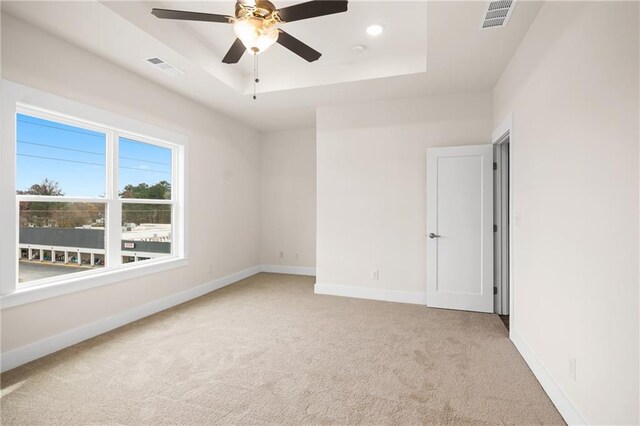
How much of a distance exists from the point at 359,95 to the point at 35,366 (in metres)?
4.37

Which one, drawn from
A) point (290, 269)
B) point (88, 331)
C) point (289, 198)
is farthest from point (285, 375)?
point (289, 198)

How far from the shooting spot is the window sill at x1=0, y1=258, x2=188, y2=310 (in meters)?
2.57

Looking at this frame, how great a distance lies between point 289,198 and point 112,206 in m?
3.30

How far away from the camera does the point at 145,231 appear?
401cm

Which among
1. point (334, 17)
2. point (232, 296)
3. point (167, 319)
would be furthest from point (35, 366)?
point (334, 17)

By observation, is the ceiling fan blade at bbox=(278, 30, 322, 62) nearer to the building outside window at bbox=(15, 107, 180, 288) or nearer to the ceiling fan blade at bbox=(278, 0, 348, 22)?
the ceiling fan blade at bbox=(278, 0, 348, 22)

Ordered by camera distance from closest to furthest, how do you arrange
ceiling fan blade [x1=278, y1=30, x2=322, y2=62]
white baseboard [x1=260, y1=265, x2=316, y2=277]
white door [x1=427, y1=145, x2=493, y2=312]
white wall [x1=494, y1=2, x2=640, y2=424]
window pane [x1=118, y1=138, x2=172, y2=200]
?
white wall [x1=494, y1=2, x2=640, y2=424], ceiling fan blade [x1=278, y1=30, x2=322, y2=62], window pane [x1=118, y1=138, x2=172, y2=200], white door [x1=427, y1=145, x2=493, y2=312], white baseboard [x1=260, y1=265, x2=316, y2=277]

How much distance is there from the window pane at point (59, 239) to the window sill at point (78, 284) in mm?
157

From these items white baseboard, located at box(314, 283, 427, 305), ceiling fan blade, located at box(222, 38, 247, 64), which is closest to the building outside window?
ceiling fan blade, located at box(222, 38, 247, 64)

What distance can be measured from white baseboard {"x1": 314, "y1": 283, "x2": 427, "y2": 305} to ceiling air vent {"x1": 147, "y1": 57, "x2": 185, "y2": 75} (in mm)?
3374

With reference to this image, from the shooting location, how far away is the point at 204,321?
3.62 metres

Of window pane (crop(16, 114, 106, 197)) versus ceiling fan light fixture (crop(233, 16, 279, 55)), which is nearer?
ceiling fan light fixture (crop(233, 16, 279, 55))

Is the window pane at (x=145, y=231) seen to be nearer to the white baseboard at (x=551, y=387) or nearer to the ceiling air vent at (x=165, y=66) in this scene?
the ceiling air vent at (x=165, y=66)

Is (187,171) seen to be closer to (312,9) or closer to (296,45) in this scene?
(296,45)
